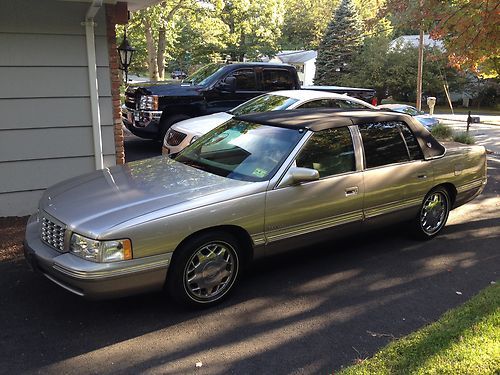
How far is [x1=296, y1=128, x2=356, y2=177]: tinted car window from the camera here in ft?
14.6

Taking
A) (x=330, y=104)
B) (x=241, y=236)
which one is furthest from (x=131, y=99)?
(x=241, y=236)

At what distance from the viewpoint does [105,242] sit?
11.1ft

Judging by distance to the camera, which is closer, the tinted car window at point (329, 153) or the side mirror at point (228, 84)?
the tinted car window at point (329, 153)

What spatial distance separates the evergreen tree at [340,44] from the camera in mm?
36562

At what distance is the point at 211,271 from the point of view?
3.88 m

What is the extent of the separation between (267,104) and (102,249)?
566 cm

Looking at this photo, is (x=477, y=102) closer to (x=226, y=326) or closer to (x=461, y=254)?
(x=461, y=254)

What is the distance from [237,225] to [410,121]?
2.62m

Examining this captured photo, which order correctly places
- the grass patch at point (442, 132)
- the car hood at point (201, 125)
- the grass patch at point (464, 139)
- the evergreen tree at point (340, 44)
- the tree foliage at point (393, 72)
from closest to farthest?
the car hood at point (201, 125), the grass patch at point (464, 139), the grass patch at point (442, 132), the tree foliage at point (393, 72), the evergreen tree at point (340, 44)

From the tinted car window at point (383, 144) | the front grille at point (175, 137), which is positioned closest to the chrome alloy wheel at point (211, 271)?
the tinted car window at point (383, 144)

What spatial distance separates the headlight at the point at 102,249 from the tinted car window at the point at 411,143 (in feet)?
10.8

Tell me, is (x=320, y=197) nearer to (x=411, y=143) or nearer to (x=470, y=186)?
(x=411, y=143)

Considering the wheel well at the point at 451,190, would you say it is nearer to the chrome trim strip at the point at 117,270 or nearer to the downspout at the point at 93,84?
the chrome trim strip at the point at 117,270

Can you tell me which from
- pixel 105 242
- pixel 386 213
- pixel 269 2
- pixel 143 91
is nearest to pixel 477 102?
pixel 269 2
